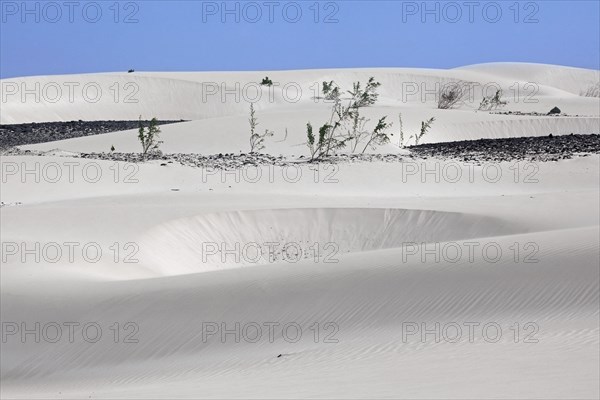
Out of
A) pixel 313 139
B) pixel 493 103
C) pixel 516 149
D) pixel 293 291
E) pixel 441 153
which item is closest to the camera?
pixel 293 291

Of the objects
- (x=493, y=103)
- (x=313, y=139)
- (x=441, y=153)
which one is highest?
(x=493, y=103)

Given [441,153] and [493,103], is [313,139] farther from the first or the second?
[493,103]

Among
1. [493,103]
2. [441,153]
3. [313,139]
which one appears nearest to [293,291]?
[313,139]

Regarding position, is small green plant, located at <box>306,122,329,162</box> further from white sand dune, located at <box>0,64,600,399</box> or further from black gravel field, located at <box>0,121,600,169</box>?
A: white sand dune, located at <box>0,64,600,399</box>

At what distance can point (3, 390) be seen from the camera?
8.97 meters

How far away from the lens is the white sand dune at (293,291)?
302 inches

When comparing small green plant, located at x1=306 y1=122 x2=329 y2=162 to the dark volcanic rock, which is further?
the dark volcanic rock

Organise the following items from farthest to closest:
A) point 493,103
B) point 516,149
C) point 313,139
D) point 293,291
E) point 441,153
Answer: point 493,103 → point 516,149 → point 441,153 → point 313,139 → point 293,291

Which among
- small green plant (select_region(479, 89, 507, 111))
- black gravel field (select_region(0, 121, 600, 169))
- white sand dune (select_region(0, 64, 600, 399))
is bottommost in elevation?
white sand dune (select_region(0, 64, 600, 399))

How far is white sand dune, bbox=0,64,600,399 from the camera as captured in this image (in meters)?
7.67

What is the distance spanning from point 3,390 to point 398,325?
13.1 feet

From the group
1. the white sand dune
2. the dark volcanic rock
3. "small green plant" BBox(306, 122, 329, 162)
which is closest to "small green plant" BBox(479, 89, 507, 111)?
the dark volcanic rock

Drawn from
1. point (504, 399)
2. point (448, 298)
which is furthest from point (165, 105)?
point (504, 399)

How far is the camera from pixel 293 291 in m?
10.6
